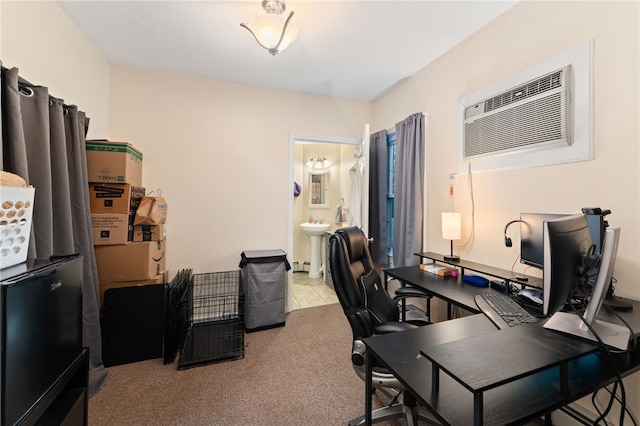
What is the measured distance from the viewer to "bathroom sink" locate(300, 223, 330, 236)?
4207 millimetres

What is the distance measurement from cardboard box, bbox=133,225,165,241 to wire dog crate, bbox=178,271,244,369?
24.9 inches

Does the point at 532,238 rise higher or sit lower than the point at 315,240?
higher

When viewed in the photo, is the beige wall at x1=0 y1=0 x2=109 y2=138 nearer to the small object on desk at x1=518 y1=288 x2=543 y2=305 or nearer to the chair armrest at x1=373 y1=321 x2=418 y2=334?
the chair armrest at x1=373 y1=321 x2=418 y2=334

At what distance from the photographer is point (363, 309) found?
1.46 m

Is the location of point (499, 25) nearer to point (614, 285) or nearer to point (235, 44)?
point (614, 285)

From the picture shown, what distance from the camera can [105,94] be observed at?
2.51m

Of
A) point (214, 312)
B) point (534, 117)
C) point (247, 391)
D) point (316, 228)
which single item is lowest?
point (247, 391)

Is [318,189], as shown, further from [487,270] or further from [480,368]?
[480,368]

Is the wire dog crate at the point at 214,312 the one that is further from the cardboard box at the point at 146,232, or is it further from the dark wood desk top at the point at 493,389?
the dark wood desk top at the point at 493,389

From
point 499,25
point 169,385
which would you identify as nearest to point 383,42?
point 499,25

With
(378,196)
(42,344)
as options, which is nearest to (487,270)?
(378,196)

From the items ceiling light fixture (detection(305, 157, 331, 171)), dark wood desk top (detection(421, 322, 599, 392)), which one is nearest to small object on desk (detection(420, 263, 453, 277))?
dark wood desk top (detection(421, 322, 599, 392))

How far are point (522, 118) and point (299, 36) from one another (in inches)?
70.5

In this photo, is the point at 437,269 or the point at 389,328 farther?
the point at 437,269
